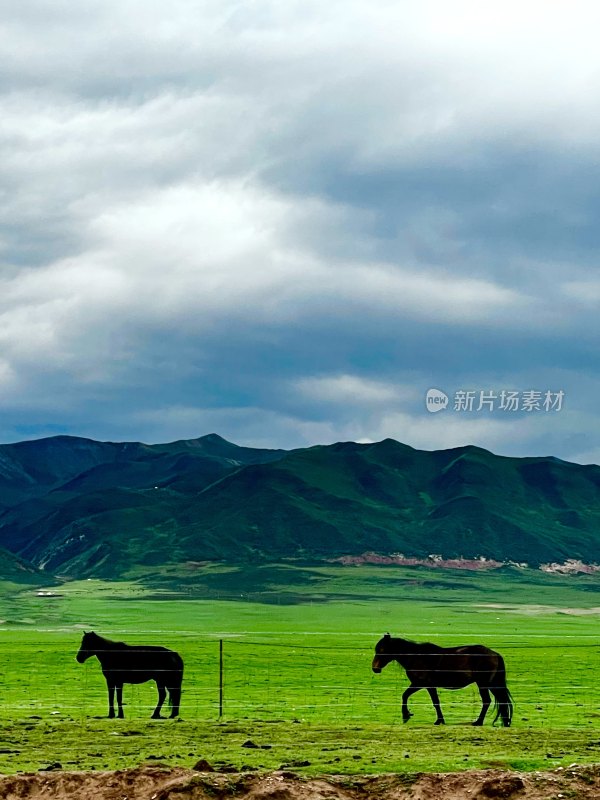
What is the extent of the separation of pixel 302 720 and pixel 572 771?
9686 millimetres

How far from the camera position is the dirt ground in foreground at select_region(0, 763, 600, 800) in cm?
1538

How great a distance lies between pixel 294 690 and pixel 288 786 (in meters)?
23.5

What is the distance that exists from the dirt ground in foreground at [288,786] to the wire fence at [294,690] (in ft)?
25.5

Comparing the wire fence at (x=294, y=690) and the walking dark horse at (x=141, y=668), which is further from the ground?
the walking dark horse at (x=141, y=668)

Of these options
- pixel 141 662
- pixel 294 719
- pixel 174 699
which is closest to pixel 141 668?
pixel 141 662

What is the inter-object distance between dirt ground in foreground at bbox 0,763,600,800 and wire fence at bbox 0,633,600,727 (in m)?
7.79

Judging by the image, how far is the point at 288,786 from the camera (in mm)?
15539

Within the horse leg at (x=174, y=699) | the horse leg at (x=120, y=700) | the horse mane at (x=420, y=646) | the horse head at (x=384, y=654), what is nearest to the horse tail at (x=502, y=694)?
the horse mane at (x=420, y=646)

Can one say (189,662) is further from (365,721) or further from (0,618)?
(0,618)

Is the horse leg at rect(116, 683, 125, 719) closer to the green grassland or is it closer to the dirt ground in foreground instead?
the green grassland

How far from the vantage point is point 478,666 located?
78.2ft

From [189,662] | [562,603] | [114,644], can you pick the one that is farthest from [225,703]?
[562,603]

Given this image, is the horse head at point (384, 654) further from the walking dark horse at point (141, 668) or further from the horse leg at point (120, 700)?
the horse leg at point (120, 700)

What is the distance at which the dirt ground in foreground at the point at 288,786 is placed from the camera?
15375mm
